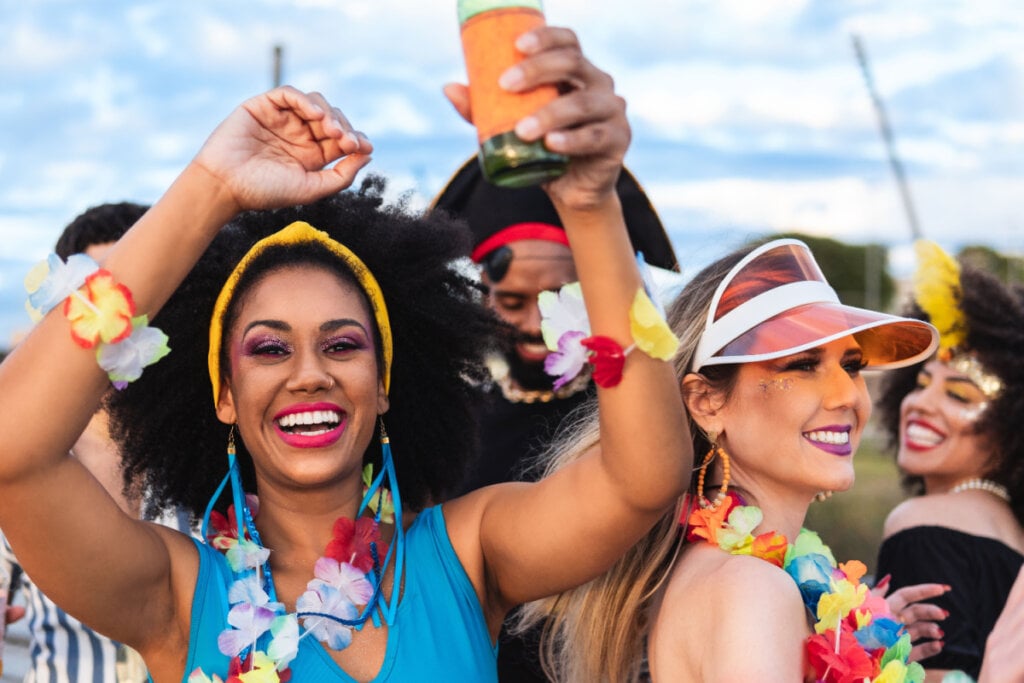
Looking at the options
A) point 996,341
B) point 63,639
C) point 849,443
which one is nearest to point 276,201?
point 849,443

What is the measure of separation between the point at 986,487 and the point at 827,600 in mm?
2070

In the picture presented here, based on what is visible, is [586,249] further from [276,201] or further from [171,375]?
[171,375]

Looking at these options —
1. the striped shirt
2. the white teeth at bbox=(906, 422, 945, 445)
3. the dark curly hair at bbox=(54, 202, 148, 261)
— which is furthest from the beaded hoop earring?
the dark curly hair at bbox=(54, 202, 148, 261)

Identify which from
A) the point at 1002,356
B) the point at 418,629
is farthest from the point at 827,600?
the point at 1002,356

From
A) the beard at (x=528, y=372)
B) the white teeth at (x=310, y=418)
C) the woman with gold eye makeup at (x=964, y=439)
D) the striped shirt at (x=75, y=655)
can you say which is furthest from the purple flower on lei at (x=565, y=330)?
the woman with gold eye makeup at (x=964, y=439)

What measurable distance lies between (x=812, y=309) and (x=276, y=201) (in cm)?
127

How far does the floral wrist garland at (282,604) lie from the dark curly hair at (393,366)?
0.32 meters

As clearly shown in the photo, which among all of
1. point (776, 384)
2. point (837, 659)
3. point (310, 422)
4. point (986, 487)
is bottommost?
point (986, 487)

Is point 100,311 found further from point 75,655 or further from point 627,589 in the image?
point 75,655

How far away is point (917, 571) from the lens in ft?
12.8

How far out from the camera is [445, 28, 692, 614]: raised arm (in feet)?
5.42

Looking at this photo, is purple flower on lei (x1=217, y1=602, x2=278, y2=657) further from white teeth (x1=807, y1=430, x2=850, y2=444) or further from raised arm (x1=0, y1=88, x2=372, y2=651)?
white teeth (x1=807, y1=430, x2=850, y2=444)

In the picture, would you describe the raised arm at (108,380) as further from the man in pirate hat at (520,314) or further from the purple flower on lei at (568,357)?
the man in pirate hat at (520,314)

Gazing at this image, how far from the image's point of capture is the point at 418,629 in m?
2.39
